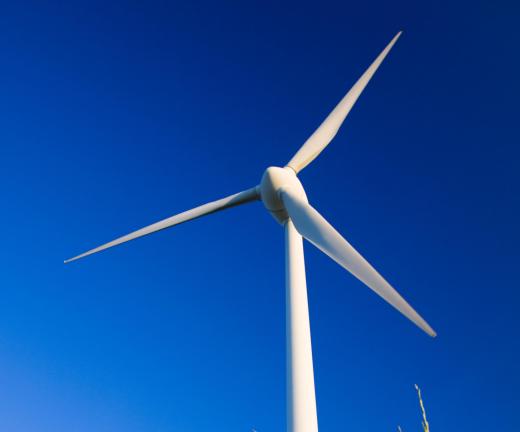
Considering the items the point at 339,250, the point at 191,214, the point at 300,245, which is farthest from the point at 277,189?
the point at 191,214

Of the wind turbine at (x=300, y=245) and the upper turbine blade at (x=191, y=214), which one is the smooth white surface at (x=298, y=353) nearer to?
the wind turbine at (x=300, y=245)

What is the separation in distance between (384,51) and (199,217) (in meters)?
8.78

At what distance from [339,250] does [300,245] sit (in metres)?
2.42

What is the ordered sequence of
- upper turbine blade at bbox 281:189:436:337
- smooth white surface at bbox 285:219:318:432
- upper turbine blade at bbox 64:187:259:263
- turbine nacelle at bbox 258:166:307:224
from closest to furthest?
upper turbine blade at bbox 281:189:436:337 < smooth white surface at bbox 285:219:318:432 < turbine nacelle at bbox 258:166:307:224 < upper turbine blade at bbox 64:187:259:263

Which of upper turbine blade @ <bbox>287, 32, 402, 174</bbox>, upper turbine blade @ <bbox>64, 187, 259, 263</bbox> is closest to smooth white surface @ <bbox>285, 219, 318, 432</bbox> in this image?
upper turbine blade @ <bbox>64, 187, 259, 263</bbox>

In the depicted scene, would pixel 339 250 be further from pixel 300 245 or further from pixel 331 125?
pixel 331 125

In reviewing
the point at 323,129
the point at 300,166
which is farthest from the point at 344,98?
the point at 300,166

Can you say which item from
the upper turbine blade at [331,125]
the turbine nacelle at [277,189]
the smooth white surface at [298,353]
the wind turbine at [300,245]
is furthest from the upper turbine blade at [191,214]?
the smooth white surface at [298,353]

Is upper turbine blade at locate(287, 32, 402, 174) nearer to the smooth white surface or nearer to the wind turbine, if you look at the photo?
the wind turbine

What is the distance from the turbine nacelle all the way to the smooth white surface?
5.03ft

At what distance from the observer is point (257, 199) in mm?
14438

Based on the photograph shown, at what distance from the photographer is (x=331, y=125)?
53.1 feet

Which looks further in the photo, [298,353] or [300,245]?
[300,245]

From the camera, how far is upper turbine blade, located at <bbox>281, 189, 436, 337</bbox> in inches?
333
